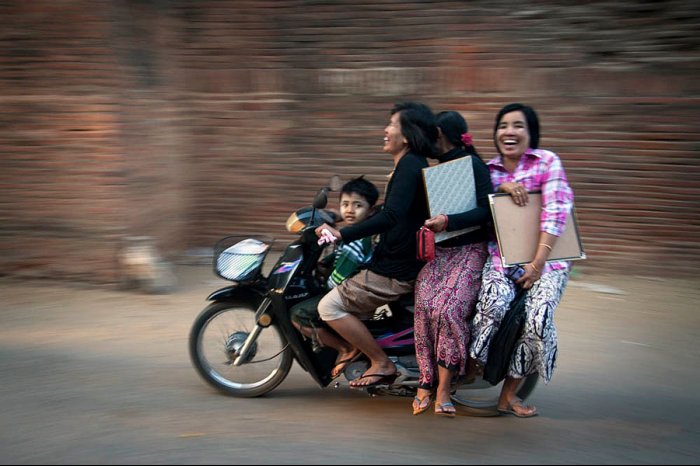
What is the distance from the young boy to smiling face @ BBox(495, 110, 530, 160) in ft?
2.49

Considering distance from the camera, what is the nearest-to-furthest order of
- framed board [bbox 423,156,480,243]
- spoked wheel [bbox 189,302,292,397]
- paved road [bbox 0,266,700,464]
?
paved road [bbox 0,266,700,464], framed board [bbox 423,156,480,243], spoked wheel [bbox 189,302,292,397]

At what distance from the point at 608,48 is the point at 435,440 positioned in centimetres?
A: 479

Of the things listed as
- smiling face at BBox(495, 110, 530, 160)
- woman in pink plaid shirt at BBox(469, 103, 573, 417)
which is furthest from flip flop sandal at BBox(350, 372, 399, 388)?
smiling face at BBox(495, 110, 530, 160)

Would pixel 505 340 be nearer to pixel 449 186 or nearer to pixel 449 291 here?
pixel 449 291

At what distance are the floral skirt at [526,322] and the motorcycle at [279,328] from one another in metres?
0.27

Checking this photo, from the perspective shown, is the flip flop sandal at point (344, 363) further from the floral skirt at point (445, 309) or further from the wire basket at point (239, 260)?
the wire basket at point (239, 260)

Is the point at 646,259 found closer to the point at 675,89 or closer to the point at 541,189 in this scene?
the point at 675,89

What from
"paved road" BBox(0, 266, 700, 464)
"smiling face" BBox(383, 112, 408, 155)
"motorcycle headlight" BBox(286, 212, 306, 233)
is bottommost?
"paved road" BBox(0, 266, 700, 464)

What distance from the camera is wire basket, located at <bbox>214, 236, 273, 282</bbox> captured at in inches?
179

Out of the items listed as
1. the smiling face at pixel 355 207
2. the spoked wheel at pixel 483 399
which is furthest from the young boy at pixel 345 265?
the spoked wheel at pixel 483 399

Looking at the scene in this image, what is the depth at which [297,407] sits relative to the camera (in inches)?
181

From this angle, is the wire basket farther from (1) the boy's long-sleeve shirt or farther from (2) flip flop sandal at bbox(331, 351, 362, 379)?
(2) flip flop sandal at bbox(331, 351, 362, 379)

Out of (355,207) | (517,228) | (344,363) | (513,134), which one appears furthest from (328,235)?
(513,134)

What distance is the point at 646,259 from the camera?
24.1ft
